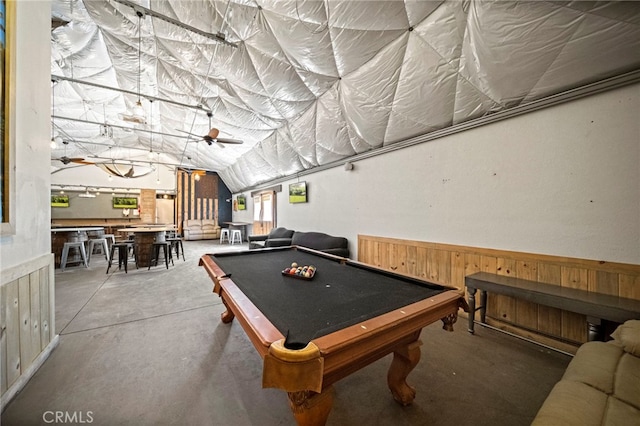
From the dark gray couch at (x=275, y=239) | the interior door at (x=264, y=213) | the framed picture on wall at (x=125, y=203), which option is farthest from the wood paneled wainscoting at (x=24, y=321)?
the framed picture on wall at (x=125, y=203)

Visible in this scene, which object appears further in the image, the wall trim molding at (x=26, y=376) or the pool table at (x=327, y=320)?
the wall trim molding at (x=26, y=376)

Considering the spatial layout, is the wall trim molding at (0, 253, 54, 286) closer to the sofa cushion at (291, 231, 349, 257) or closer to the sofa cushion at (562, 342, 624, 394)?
the sofa cushion at (562, 342, 624, 394)

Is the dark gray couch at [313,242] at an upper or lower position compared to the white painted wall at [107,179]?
lower

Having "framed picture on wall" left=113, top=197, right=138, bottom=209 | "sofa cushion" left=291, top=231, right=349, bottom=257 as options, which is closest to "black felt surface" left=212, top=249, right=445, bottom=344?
"sofa cushion" left=291, top=231, right=349, bottom=257

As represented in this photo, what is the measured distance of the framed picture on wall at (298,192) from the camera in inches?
238

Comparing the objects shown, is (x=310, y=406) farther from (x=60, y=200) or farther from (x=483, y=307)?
(x=60, y=200)

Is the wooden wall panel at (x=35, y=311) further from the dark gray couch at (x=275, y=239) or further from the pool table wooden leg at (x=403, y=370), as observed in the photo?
the dark gray couch at (x=275, y=239)

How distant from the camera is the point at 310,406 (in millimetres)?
958

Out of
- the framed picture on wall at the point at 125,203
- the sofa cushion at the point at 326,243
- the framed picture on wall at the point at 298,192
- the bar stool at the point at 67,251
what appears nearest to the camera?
the sofa cushion at the point at 326,243

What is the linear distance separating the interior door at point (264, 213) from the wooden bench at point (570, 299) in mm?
6393

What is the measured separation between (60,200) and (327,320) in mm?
13003

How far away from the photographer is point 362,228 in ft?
14.4

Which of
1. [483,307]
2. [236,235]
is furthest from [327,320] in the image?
[236,235]

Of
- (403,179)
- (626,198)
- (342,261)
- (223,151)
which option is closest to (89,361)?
(342,261)
